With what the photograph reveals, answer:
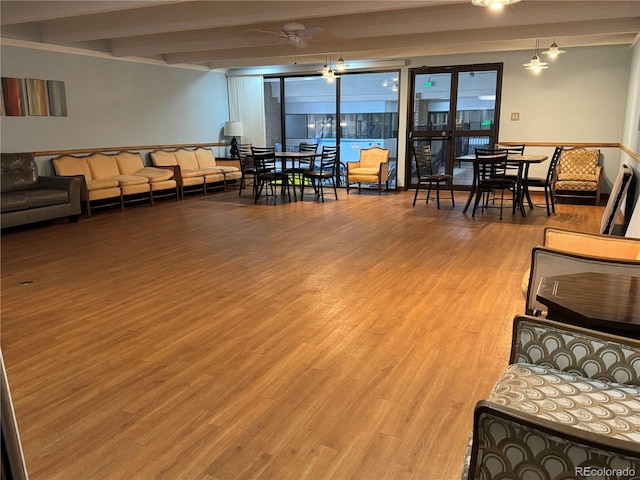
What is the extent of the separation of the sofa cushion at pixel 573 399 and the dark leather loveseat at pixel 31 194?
611cm

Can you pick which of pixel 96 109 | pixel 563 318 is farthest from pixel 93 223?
pixel 563 318

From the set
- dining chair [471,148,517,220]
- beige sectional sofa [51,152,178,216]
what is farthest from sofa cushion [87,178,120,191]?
dining chair [471,148,517,220]

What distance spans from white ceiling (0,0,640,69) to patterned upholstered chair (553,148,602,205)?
173 cm

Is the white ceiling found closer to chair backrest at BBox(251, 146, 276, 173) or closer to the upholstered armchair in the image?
chair backrest at BBox(251, 146, 276, 173)

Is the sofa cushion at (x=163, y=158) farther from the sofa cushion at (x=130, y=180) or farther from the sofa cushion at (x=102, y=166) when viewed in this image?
the sofa cushion at (x=130, y=180)

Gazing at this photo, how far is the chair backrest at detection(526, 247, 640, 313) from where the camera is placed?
7.55 ft

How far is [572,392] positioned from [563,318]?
413mm

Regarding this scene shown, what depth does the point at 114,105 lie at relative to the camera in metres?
8.26

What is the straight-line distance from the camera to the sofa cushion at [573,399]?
1.36 metres

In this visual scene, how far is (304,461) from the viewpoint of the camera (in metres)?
1.88

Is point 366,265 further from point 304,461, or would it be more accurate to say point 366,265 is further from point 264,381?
point 304,461

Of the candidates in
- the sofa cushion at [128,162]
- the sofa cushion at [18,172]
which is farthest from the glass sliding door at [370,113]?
the sofa cushion at [18,172]

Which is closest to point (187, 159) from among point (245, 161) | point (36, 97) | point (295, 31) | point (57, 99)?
point (245, 161)

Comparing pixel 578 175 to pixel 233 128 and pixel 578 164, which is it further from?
pixel 233 128
